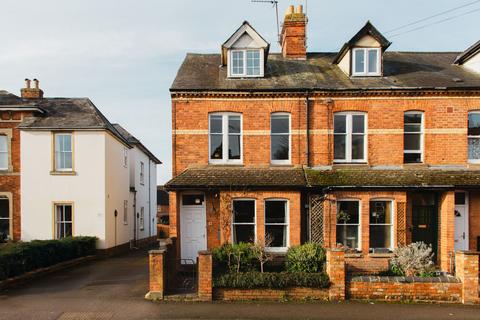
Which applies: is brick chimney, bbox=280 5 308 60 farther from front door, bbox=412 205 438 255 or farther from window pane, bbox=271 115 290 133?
front door, bbox=412 205 438 255

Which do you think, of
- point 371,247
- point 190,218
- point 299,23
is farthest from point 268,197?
point 299,23

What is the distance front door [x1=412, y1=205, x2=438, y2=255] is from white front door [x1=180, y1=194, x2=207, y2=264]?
8.16 meters

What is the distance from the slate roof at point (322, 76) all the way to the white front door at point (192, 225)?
14.7ft

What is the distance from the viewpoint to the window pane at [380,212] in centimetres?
1562

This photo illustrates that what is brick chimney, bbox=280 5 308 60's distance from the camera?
19.2 metres

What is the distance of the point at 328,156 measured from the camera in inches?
643

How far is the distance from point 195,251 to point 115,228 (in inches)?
338

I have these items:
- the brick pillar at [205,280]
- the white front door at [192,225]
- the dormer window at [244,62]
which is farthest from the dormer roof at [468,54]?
the brick pillar at [205,280]

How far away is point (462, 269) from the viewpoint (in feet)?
38.7

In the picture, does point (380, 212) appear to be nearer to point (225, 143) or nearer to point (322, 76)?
point (322, 76)

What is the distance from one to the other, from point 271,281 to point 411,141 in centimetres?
861

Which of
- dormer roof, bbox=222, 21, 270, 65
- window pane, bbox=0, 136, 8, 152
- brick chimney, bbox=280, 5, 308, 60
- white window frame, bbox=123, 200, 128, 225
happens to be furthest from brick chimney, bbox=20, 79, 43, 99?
brick chimney, bbox=280, 5, 308, 60

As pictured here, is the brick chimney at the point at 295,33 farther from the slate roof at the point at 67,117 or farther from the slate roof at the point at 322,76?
the slate roof at the point at 67,117

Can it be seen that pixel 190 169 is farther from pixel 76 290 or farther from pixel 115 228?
pixel 115 228
